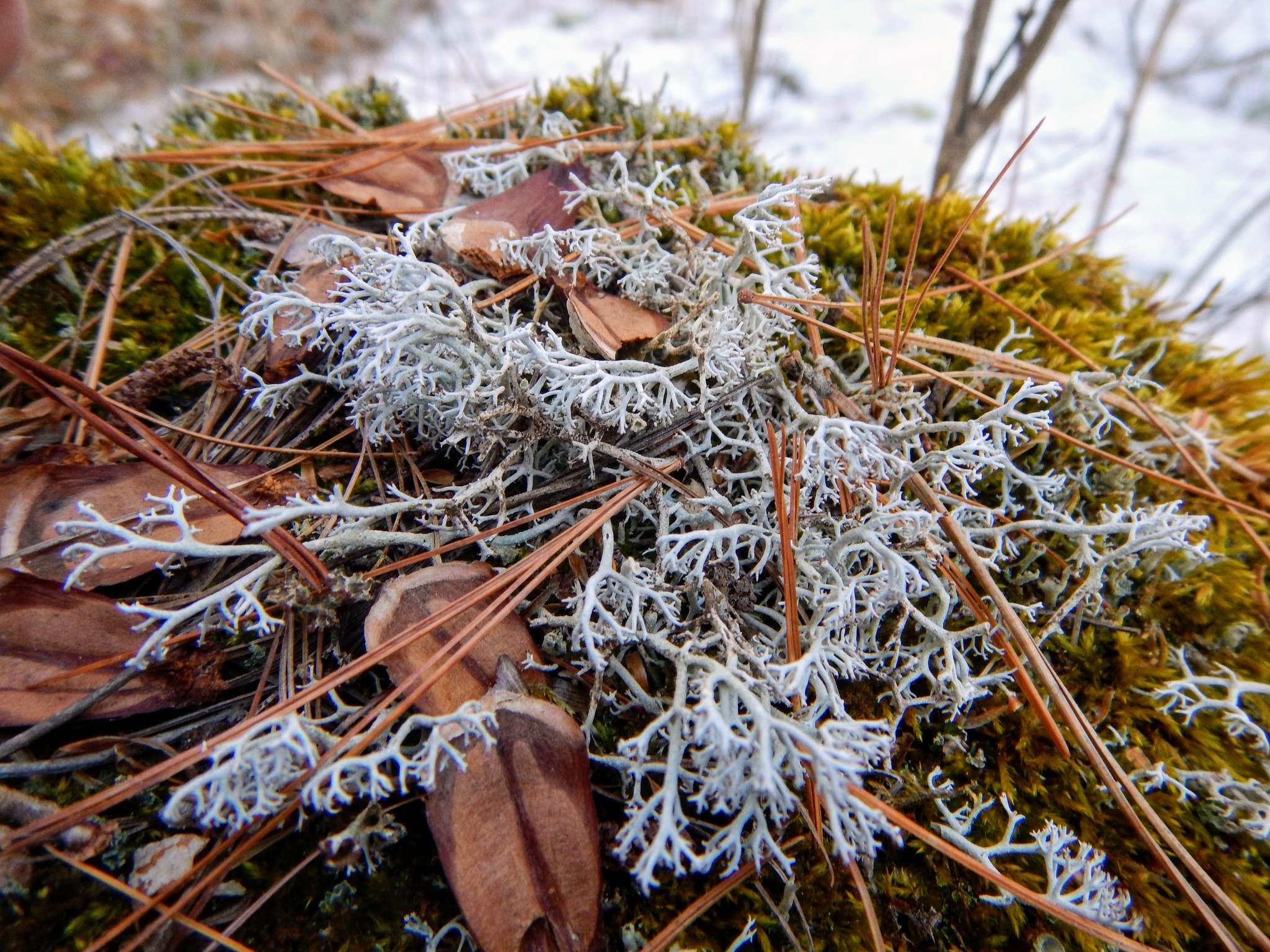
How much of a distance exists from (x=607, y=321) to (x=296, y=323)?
93 cm

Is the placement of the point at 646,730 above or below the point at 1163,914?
above

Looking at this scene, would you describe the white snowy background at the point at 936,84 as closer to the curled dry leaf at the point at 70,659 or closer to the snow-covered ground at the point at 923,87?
the snow-covered ground at the point at 923,87

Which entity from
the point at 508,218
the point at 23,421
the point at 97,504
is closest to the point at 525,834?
the point at 97,504

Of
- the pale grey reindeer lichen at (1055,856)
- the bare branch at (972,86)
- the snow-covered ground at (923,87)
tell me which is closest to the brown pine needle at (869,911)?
the pale grey reindeer lichen at (1055,856)

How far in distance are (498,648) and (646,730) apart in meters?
0.50

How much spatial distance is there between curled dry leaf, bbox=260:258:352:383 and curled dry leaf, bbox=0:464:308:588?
12.8 inches

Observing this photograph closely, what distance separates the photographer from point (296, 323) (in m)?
1.91

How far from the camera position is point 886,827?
121 cm

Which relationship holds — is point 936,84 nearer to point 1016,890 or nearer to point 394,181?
point 394,181

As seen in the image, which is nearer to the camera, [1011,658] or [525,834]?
[525,834]

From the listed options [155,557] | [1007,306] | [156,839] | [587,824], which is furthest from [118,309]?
[1007,306]

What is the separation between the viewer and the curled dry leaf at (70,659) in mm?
1480

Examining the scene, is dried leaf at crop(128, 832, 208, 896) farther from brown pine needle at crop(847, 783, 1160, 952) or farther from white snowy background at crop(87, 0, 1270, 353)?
white snowy background at crop(87, 0, 1270, 353)

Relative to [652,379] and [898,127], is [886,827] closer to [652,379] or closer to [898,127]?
[652,379]
